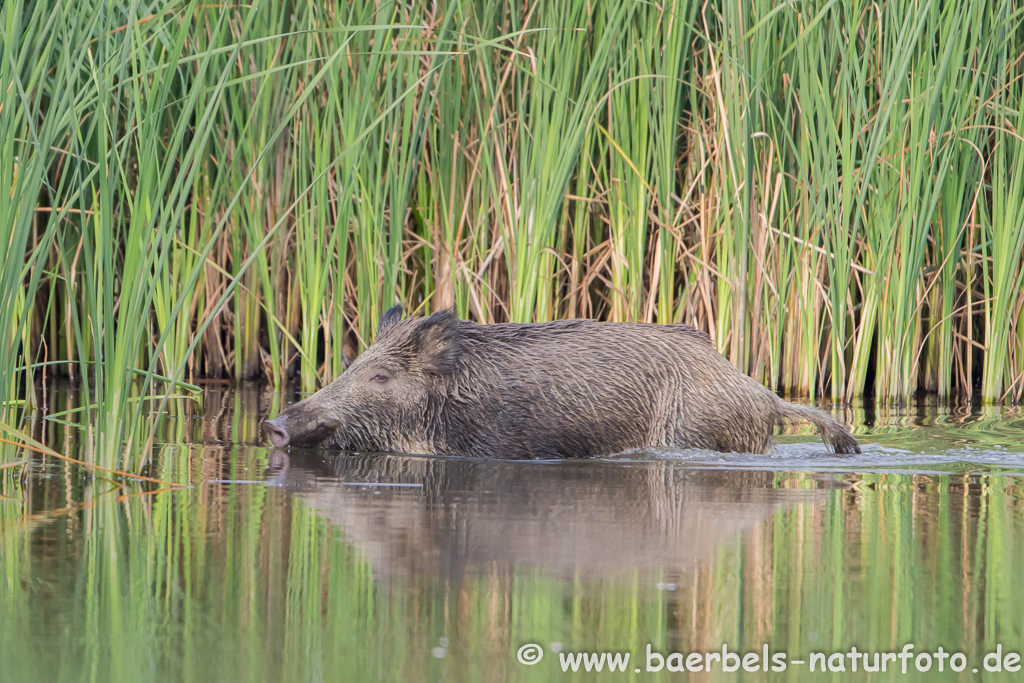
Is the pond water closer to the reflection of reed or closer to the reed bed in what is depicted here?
the reflection of reed

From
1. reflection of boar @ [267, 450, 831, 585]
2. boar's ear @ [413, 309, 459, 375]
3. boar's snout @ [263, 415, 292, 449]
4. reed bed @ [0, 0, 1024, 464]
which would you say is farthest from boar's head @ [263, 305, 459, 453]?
reed bed @ [0, 0, 1024, 464]

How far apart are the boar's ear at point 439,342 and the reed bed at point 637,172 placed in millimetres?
1070

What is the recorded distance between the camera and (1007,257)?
22.8ft

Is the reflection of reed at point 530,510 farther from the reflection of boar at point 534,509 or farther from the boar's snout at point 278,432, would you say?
the boar's snout at point 278,432

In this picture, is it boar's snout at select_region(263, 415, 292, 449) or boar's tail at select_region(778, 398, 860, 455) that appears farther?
boar's snout at select_region(263, 415, 292, 449)

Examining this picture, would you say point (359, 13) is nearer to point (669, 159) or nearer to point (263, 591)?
point (669, 159)

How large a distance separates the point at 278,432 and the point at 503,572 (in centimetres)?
262

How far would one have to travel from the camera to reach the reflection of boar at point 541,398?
5.42 m

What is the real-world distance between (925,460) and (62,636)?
144 inches

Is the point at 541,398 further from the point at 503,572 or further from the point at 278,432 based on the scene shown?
the point at 503,572

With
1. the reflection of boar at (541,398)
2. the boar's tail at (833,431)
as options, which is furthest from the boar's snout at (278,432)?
the boar's tail at (833,431)

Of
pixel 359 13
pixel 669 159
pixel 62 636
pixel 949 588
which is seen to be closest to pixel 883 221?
→ pixel 669 159

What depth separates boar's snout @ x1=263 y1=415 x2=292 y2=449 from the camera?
17.7 ft

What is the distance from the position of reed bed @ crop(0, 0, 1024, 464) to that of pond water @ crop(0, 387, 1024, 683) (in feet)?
7.41
